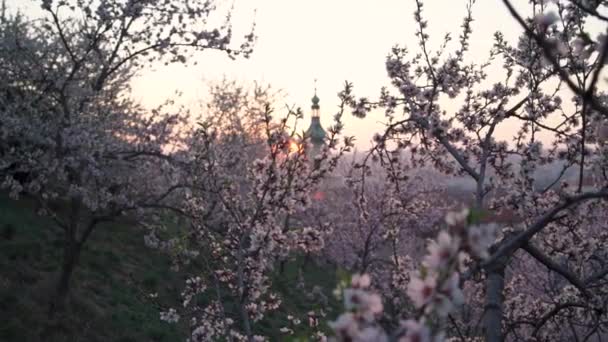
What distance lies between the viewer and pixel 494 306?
3.90m

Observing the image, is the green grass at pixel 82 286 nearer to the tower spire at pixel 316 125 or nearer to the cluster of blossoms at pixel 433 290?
the cluster of blossoms at pixel 433 290

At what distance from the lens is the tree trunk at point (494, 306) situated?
3.75 meters

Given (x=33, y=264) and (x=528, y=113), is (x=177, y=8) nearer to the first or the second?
(x=33, y=264)

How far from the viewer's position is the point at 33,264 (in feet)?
39.4

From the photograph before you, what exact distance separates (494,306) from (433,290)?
8.04ft

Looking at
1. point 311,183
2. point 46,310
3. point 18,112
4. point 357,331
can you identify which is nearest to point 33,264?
point 46,310

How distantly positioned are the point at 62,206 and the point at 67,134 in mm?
9242

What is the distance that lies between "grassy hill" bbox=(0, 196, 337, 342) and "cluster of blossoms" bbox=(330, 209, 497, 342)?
5.18 meters

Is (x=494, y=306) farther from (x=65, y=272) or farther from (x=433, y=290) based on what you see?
(x=65, y=272)

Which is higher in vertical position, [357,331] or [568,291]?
[568,291]

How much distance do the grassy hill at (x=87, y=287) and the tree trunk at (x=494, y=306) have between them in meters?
3.92

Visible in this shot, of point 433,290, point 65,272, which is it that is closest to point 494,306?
point 433,290

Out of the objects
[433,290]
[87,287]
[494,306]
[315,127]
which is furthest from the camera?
[315,127]

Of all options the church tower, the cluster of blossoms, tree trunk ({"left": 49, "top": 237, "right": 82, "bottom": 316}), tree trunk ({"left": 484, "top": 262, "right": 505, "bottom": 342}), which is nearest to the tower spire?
the church tower
